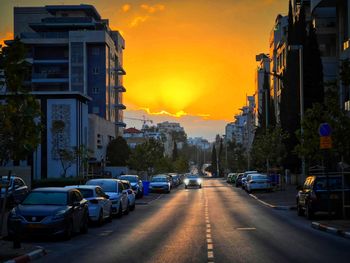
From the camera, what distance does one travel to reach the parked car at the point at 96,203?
24.6 metres

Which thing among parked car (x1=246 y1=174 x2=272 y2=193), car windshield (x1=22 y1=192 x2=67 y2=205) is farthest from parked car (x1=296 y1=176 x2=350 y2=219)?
parked car (x1=246 y1=174 x2=272 y2=193)

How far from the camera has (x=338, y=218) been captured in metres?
26.2

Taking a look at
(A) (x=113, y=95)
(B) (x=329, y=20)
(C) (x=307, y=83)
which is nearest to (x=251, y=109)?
(A) (x=113, y=95)

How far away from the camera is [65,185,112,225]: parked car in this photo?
24.6 meters

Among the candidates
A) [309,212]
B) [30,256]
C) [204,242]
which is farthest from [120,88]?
[30,256]

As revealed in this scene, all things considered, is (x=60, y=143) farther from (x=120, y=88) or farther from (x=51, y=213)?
(x=51, y=213)

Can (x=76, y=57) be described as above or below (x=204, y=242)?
above

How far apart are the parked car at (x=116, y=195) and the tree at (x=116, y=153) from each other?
59.7 m

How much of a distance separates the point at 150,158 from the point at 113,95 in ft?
103

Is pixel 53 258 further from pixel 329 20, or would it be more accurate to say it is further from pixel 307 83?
pixel 329 20

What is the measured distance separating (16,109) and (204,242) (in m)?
6.36

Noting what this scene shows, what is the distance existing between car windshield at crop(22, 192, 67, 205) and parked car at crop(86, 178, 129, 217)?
→ 832cm

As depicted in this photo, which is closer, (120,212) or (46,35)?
(120,212)

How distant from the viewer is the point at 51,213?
19.4m
